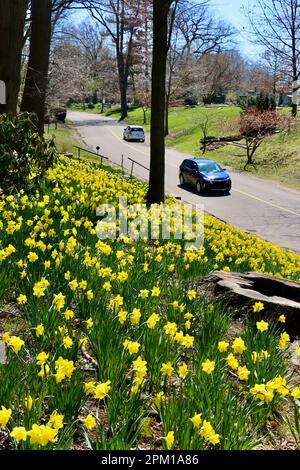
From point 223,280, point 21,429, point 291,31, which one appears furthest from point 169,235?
point 291,31

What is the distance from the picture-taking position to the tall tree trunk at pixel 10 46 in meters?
10.4

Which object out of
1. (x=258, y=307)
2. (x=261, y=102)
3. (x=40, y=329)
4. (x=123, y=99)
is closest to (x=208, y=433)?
(x=40, y=329)

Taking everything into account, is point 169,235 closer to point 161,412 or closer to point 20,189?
point 20,189

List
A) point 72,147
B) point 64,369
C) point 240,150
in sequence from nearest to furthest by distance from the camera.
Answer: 1. point 64,369
2. point 72,147
3. point 240,150

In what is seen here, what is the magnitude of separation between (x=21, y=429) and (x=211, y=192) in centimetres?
2181

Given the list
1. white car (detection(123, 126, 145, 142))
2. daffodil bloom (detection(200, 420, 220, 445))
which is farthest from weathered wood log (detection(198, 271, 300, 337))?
white car (detection(123, 126, 145, 142))

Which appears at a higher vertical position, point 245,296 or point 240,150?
point 240,150

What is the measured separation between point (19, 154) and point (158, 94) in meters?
5.58

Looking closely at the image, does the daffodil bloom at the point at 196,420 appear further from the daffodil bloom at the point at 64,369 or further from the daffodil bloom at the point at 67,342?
the daffodil bloom at the point at 67,342

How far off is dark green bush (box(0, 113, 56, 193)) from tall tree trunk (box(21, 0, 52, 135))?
633 centimetres

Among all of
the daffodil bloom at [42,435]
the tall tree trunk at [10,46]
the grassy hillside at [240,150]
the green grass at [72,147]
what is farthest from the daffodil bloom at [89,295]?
the grassy hillside at [240,150]

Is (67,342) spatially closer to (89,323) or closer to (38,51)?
(89,323)

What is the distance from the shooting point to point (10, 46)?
10.5 meters

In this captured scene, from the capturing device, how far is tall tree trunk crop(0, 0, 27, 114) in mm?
10438
